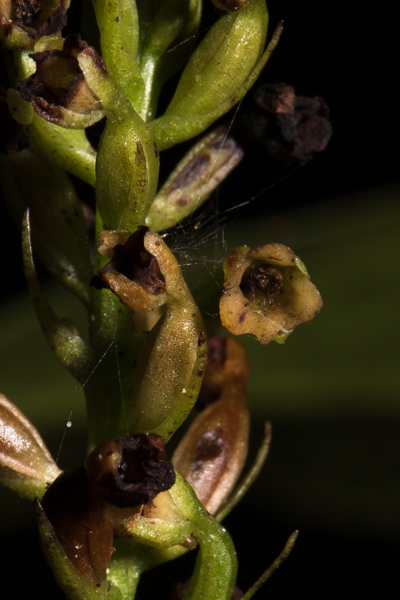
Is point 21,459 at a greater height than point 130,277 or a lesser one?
lesser

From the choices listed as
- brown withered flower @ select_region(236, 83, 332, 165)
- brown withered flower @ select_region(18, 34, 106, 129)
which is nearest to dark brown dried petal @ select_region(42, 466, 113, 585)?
brown withered flower @ select_region(18, 34, 106, 129)

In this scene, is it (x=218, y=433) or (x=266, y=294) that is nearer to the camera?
(x=266, y=294)

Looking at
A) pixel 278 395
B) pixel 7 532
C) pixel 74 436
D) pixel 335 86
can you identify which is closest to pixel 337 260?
pixel 278 395

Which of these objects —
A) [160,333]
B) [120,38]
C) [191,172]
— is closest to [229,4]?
[120,38]

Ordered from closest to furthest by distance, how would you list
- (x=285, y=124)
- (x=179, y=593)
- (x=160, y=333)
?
(x=160, y=333) < (x=179, y=593) < (x=285, y=124)

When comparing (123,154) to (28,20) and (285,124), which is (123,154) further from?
(285,124)

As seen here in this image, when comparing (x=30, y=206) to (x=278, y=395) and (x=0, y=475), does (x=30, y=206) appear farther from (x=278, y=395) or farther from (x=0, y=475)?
(x=278, y=395)
